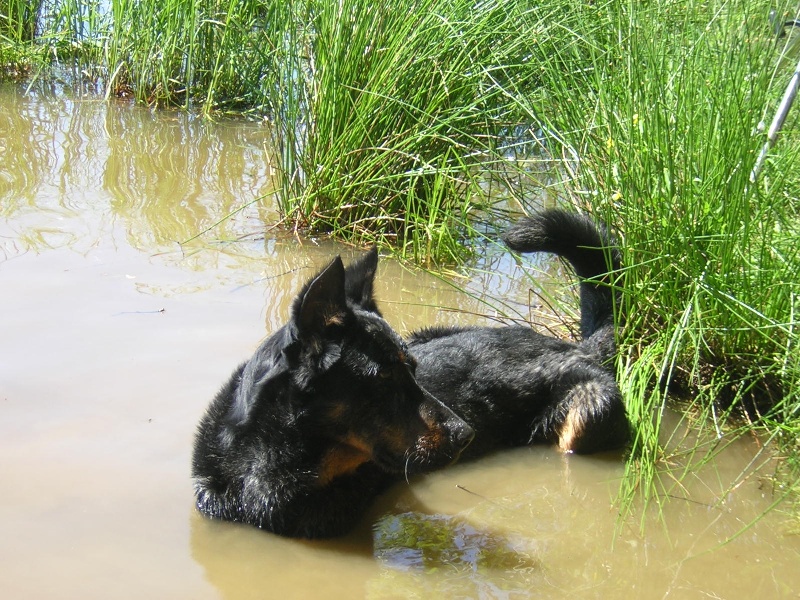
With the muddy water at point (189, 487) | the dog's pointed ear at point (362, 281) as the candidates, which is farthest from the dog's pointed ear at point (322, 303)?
the muddy water at point (189, 487)

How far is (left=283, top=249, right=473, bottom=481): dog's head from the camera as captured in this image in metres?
3.23

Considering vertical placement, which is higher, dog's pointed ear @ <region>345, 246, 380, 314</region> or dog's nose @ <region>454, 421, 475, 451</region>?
dog's pointed ear @ <region>345, 246, 380, 314</region>

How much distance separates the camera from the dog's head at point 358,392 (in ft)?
10.6

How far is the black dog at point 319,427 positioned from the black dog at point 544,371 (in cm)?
58

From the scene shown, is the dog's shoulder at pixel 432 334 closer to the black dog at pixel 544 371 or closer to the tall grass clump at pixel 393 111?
the black dog at pixel 544 371

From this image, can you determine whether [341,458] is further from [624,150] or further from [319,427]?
[624,150]

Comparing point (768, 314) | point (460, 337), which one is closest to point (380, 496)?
point (460, 337)

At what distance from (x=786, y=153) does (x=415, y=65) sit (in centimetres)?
250

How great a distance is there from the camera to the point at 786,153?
4.25m

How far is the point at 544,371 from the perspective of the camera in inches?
169

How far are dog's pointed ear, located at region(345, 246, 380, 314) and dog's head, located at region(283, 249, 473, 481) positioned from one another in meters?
0.11

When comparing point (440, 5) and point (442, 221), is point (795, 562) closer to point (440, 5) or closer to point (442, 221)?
point (442, 221)

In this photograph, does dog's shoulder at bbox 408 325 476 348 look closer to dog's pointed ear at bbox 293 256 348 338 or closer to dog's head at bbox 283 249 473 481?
dog's head at bbox 283 249 473 481

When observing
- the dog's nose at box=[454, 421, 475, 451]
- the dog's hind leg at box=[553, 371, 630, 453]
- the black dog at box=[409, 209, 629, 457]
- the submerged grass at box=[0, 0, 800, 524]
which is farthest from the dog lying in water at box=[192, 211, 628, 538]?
the submerged grass at box=[0, 0, 800, 524]
